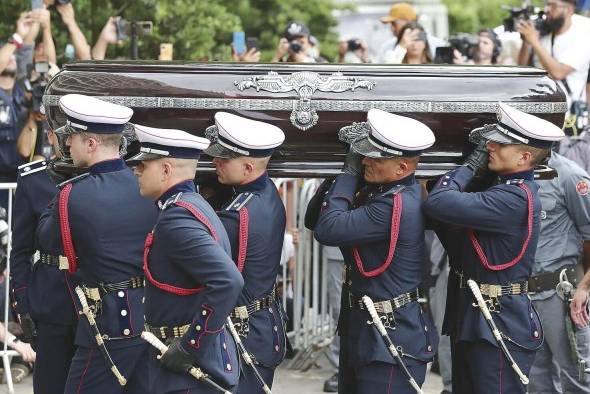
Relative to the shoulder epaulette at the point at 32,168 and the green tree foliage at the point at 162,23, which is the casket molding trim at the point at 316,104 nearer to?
the shoulder epaulette at the point at 32,168

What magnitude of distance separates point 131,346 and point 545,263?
2437 millimetres

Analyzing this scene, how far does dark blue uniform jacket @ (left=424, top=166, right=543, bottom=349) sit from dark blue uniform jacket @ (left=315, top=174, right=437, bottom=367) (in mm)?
151

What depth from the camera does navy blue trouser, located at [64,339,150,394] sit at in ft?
19.0

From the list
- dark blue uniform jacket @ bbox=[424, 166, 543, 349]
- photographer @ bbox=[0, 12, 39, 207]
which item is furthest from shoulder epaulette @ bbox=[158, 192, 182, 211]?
photographer @ bbox=[0, 12, 39, 207]

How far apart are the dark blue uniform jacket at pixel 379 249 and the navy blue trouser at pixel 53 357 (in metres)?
1.34

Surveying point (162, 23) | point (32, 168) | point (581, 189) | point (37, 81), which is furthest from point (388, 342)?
point (162, 23)

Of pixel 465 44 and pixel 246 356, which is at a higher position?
pixel 246 356

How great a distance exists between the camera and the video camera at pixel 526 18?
396 inches

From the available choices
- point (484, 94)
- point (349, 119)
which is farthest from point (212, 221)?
point (484, 94)

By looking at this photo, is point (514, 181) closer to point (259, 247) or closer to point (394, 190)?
point (394, 190)

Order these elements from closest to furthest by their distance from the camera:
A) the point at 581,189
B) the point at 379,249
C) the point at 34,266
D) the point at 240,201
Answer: the point at 240,201
the point at 379,249
the point at 34,266
the point at 581,189

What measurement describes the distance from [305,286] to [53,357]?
10.0ft

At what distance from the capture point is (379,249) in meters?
5.98

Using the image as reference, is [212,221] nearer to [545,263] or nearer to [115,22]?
[545,263]
